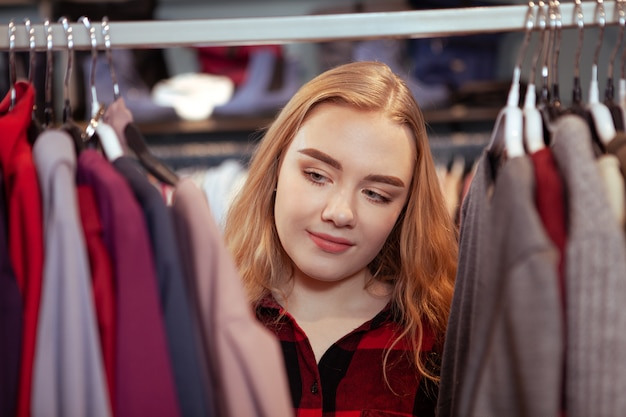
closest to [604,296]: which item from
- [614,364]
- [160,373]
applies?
[614,364]

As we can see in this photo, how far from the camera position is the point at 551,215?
2.50 feet

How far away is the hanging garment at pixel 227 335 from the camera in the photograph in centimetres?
78

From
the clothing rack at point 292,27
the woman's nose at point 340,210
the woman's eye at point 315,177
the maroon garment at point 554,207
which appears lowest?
the maroon garment at point 554,207

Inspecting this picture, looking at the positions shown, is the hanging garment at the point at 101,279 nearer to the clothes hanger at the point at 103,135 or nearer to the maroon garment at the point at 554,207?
the clothes hanger at the point at 103,135

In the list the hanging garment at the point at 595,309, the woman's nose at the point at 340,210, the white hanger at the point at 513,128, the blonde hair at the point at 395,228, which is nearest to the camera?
the hanging garment at the point at 595,309

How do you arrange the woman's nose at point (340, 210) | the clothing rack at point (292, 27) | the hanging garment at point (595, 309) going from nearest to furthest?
1. the hanging garment at point (595, 309)
2. the clothing rack at point (292, 27)
3. the woman's nose at point (340, 210)

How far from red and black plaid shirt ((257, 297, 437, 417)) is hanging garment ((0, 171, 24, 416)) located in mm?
521

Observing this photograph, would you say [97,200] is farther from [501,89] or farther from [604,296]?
[501,89]

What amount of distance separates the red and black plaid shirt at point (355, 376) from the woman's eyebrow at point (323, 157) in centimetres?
29

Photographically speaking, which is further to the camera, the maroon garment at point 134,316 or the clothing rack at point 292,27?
the clothing rack at point 292,27

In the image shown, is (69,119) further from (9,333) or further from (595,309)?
(595,309)

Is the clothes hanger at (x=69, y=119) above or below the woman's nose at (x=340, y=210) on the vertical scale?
above

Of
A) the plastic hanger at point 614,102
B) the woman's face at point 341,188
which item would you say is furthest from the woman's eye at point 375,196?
the plastic hanger at point 614,102

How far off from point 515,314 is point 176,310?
36 cm
